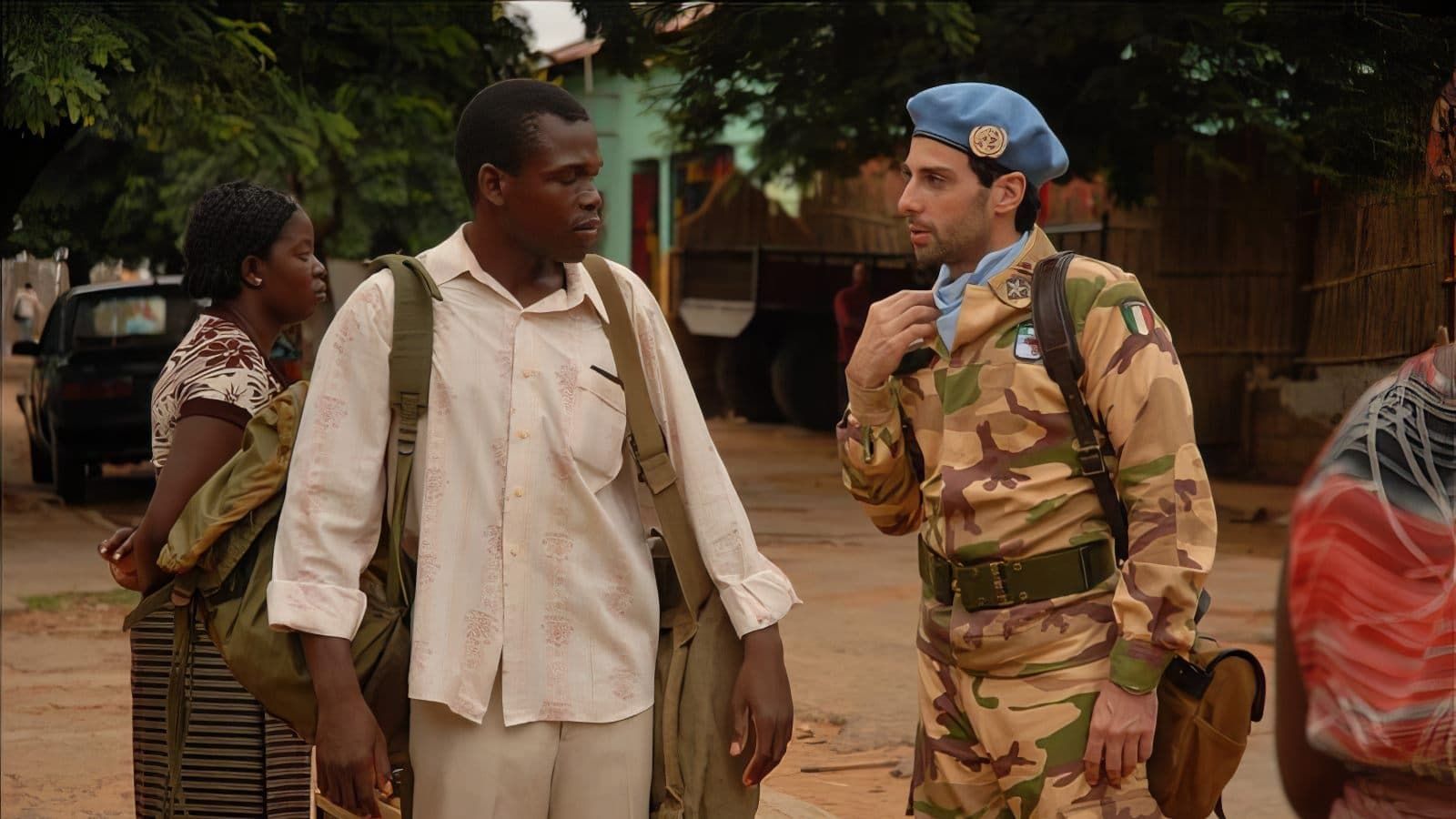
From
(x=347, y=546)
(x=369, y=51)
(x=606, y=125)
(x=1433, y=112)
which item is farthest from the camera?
(x=606, y=125)

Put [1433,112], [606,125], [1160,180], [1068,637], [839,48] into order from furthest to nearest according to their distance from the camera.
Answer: [606,125] < [1160,180] < [839,48] < [1433,112] < [1068,637]

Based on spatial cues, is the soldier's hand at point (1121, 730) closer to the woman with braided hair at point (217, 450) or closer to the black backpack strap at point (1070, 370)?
the black backpack strap at point (1070, 370)

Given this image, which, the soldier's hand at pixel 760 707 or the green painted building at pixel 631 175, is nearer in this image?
the soldier's hand at pixel 760 707

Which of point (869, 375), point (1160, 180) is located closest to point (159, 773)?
point (869, 375)

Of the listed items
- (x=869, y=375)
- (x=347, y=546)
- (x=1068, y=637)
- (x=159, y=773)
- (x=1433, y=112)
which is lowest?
(x=159, y=773)

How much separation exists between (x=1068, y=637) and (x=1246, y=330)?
15.2 meters

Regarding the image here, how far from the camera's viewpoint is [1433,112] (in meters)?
3.56

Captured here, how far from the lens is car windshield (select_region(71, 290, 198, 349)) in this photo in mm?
14820

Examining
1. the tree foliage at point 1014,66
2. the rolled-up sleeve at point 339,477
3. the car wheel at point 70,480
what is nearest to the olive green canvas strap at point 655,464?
the rolled-up sleeve at point 339,477

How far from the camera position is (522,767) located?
9.14 feet

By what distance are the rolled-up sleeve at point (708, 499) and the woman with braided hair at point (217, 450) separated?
1.06 m

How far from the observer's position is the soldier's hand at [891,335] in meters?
3.14

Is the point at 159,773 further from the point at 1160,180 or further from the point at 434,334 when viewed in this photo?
the point at 1160,180

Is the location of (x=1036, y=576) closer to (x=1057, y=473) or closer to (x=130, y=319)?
(x=1057, y=473)
